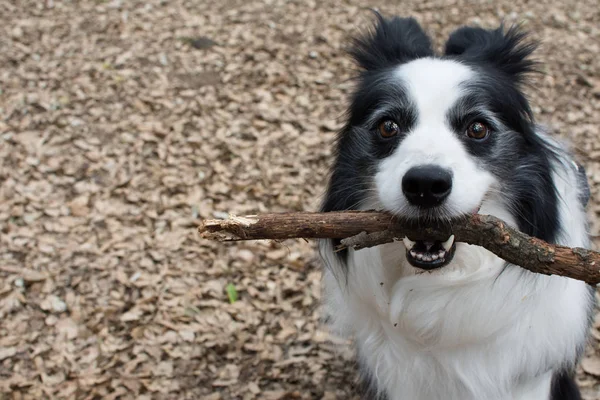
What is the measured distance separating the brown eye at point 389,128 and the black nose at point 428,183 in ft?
1.15

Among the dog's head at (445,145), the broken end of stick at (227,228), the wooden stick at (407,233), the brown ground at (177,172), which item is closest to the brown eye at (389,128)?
the dog's head at (445,145)

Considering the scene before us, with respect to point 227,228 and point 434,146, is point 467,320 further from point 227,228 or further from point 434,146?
point 227,228

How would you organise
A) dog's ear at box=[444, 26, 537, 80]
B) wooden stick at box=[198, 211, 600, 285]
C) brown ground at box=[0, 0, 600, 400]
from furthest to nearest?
1. brown ground at box=[0, 0, 600, 400]
2. dog's ear at box=[444, 26, 537, 80]
3. wooden stick at box=[198, 211, 600, 285]

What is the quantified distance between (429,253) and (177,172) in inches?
110

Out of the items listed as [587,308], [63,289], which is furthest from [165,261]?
[587,308]

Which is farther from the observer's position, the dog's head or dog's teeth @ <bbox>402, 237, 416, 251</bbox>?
dog's teeth @ <bbox>402, 237, 416, 251</bbox>

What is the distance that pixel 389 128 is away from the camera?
2.19 m

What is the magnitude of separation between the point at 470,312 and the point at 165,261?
2185 mm

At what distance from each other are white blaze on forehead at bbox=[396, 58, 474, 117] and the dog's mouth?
409 mm

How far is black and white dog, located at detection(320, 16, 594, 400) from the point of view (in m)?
2.04

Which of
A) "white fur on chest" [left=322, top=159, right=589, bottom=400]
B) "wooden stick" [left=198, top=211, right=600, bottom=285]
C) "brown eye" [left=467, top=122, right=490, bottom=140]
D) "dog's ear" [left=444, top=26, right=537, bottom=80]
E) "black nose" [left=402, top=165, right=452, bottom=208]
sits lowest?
"white fur on chest" [left=322, top=159, right=589, bottom=400]

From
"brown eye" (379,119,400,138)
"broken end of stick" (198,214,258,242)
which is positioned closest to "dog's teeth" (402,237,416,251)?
"brown eye" (379,119,400,138)

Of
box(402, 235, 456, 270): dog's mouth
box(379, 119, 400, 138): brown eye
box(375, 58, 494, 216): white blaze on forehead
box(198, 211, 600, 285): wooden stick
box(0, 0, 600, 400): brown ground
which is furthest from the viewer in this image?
box(0, 0, 600, 400): brown ground

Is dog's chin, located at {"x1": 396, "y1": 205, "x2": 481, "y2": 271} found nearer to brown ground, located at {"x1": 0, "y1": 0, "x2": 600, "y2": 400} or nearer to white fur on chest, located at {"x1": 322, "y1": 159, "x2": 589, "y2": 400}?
white fur on chest, located at {"x1": 322, "y1": 159, "x2": 589, "y2": 400}
